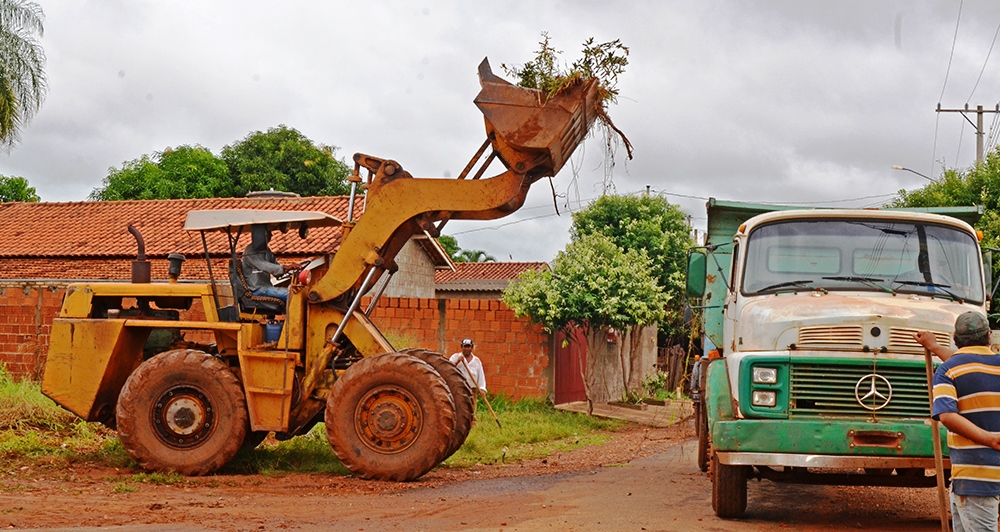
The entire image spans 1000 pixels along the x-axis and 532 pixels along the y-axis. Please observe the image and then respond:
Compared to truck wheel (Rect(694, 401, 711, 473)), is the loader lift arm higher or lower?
higher

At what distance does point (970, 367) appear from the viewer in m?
5.77

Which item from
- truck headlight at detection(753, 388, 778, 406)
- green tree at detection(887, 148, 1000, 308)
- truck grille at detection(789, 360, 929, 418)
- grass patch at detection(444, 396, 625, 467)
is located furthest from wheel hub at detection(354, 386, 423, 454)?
green tree at detection(887, 148, 1000, 308)

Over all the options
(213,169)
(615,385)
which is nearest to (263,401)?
(615,385)

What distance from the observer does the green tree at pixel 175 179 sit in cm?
3922

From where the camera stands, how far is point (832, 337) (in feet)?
25.9

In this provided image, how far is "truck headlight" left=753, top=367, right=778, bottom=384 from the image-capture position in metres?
7.91

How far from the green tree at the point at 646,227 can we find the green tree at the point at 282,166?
37.3 feet

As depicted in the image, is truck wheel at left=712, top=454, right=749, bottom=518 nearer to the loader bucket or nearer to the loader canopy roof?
the loader bucket

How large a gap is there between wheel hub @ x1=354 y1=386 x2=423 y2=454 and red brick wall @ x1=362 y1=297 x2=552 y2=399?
953cm

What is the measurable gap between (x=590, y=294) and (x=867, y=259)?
37.7 ft

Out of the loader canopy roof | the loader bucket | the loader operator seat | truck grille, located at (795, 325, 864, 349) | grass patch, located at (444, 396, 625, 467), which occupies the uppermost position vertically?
the loader bucket

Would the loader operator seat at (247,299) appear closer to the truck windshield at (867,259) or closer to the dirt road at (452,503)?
the dirt road at (452,503)

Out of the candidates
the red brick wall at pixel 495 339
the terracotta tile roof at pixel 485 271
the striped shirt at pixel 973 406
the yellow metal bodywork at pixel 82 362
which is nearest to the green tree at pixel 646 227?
the terracotta tile roof at pixel 485 271

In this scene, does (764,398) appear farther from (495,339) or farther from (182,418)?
(495,339)
